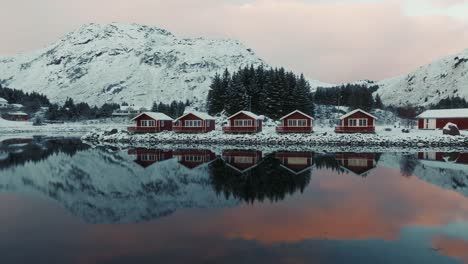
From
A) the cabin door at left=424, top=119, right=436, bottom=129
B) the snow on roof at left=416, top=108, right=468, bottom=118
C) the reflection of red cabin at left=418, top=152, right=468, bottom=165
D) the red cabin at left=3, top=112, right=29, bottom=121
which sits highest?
the red cabin at left=3, top=112, right=29, bottom=121

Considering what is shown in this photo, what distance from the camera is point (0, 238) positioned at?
50.8ft

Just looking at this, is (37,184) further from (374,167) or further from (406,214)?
(374,167)

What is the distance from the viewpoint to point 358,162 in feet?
123

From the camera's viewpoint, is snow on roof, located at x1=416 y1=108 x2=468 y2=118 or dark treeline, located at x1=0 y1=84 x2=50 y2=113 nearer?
snow on roof, located at x1=416 y1=108 x2=468 y2=118

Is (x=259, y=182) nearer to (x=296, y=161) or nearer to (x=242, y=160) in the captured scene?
(x=296, y=161)

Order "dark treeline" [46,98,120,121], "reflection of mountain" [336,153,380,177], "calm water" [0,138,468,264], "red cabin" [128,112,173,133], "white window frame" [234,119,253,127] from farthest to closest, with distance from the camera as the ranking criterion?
"dark treeline" [46,98,120,121], "red cabin" [128,112,173,133], "white window frame" [234,119,253,127], "reflection of mountain" [336,153,380,177], "calm water" [0,138,468,264]

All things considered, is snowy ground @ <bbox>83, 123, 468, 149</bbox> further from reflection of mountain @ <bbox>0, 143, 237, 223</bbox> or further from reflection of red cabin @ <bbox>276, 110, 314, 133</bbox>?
reflection of mountain @ <bbox>0, 143, 237, 223</bbox>

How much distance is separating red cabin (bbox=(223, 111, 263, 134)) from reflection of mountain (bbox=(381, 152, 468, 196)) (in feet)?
85.0

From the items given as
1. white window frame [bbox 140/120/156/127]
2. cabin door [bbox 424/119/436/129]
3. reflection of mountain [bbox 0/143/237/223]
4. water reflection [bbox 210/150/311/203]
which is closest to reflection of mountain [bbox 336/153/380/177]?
water reflection [bbox 210/150/311/203]

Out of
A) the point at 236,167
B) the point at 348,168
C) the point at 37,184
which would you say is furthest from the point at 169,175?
the point at 348,168

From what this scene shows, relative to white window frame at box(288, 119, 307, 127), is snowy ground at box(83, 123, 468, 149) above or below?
below

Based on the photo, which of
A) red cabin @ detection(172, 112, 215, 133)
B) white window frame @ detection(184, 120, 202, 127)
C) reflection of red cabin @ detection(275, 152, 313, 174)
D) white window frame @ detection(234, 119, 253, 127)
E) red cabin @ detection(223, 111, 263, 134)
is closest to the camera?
reflection of red cabin @ detection(275, 152, 313, 174)

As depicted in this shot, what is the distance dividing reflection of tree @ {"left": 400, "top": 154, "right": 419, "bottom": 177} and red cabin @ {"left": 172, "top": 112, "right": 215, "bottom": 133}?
36297 mm

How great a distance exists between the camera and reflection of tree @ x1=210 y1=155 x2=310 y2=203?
23.0 metres
